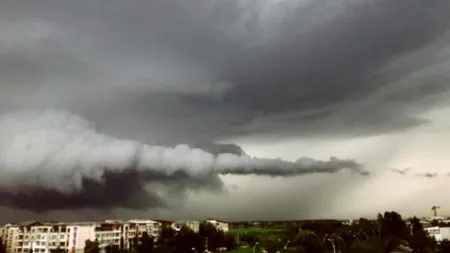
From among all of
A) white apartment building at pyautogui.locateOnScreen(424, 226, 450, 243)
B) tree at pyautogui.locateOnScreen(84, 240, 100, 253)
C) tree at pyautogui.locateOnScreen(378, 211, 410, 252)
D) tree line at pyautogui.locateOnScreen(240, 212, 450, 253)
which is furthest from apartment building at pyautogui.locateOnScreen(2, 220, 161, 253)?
white apartment building at pyautogui.locateOnScreen(424, 226, 450, 243)

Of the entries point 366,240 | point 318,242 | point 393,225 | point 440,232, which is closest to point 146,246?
point 318,242

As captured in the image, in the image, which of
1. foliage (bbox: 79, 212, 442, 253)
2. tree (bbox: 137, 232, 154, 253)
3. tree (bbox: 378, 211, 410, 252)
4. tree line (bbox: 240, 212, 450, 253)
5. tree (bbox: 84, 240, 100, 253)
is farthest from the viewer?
tree (bbox: 378, 211, 410, 252)

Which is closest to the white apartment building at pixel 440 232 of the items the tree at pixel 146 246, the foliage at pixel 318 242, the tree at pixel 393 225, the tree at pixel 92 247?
the foliage at pixel 318 242

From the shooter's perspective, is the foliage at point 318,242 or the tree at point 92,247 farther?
the tree at point 92,247

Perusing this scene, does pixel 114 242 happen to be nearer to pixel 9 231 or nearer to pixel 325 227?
pixel 9 231

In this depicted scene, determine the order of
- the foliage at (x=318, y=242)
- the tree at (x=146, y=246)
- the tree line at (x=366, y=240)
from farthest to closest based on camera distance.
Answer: the tree at (x=146, y=246) < the foliage at (x=318, y=242) < the tree line at (x=366, y=240)

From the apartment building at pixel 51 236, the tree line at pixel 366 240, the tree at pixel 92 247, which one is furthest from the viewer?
the apartment building at pixel 51 236

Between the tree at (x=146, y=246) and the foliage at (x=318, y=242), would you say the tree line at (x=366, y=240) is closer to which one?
the foliage at (x=318, y=242)

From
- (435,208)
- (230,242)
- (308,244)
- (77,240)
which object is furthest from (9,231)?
(435,208)

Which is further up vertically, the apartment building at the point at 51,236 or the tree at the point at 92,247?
the apartment building at the point at 51,236

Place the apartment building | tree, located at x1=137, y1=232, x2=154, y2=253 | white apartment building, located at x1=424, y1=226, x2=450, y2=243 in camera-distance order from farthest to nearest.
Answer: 1. white apartment building, located at x1=424, y1=226, x2=450, y2=243
2. the apartment building
3. tree, located at x1=137, y1=232, x2=154, y2=253

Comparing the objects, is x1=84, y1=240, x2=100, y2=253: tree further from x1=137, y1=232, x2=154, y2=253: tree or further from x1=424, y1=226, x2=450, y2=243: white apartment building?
x1=424, y1=226, x2=450, y2=243: white apartment building

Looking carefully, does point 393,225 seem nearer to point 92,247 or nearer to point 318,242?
point 318,242
